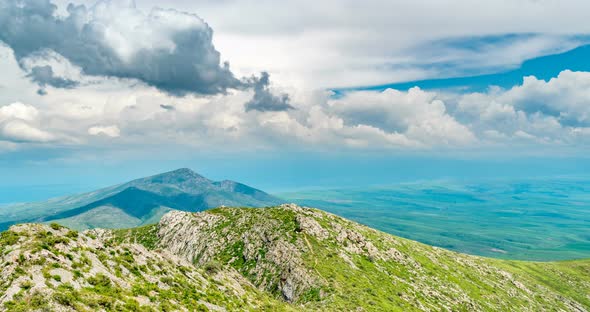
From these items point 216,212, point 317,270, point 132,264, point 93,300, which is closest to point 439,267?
point 317,270

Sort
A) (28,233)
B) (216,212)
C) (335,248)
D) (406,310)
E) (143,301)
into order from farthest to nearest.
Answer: (216,212)
(335,248)
(406,310)
(28,233)
(143,301)

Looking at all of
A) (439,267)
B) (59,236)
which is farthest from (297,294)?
(439,267)

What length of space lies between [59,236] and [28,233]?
362cm

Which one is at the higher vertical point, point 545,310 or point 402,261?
point 402,261

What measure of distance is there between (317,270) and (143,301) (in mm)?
58934

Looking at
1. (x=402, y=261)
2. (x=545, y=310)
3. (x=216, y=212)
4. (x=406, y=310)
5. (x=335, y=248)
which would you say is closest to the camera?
(x=406, y=310)

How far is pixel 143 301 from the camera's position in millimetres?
40281

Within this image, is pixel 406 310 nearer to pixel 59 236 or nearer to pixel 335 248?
pixel 335 248

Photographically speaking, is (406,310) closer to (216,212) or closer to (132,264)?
(132,264)

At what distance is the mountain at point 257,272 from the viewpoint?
37688mm

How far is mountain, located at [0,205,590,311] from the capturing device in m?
37.7

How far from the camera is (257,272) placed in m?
98.9

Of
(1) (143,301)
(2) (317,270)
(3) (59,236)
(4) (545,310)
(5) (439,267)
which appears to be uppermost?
(3) (59,236)

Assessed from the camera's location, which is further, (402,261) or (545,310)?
(545,310)
